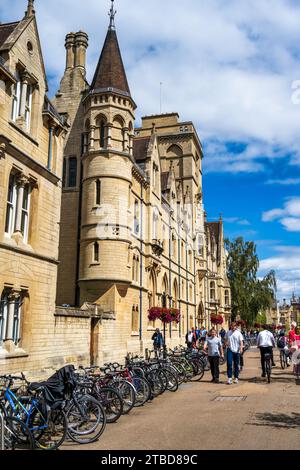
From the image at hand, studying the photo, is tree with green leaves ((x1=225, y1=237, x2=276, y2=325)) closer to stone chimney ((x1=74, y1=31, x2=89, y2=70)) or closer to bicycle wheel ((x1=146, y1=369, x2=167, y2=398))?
stone chimney ((x1=74, y1=31, x2=89, y2=70))

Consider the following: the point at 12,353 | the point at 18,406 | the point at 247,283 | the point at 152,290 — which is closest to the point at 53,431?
the point at 18,406

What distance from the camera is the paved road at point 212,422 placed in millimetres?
6863

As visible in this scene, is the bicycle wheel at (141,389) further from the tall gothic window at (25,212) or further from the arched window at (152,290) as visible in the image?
the arched window at (152,290)

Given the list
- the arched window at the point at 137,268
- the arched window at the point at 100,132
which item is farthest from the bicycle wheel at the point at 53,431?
the arched window at the point at 137,268

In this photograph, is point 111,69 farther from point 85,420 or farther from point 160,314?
point 85,420

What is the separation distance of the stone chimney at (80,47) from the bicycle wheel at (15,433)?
81.7ft

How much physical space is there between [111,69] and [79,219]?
27.3ft

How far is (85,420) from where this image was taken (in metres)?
7.59

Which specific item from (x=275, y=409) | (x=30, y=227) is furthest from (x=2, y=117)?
(x=275, y=409)

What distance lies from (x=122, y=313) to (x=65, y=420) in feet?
52.2

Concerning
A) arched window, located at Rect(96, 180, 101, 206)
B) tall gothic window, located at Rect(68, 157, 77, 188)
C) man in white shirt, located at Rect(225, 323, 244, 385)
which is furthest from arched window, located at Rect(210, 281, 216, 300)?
man in white shirt, located at Rect(225, 323, 244, 385)

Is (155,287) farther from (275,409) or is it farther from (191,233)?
(275,409)

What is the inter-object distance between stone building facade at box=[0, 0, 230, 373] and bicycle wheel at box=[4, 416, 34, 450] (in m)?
5.58

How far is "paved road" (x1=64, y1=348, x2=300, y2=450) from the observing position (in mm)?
6863
